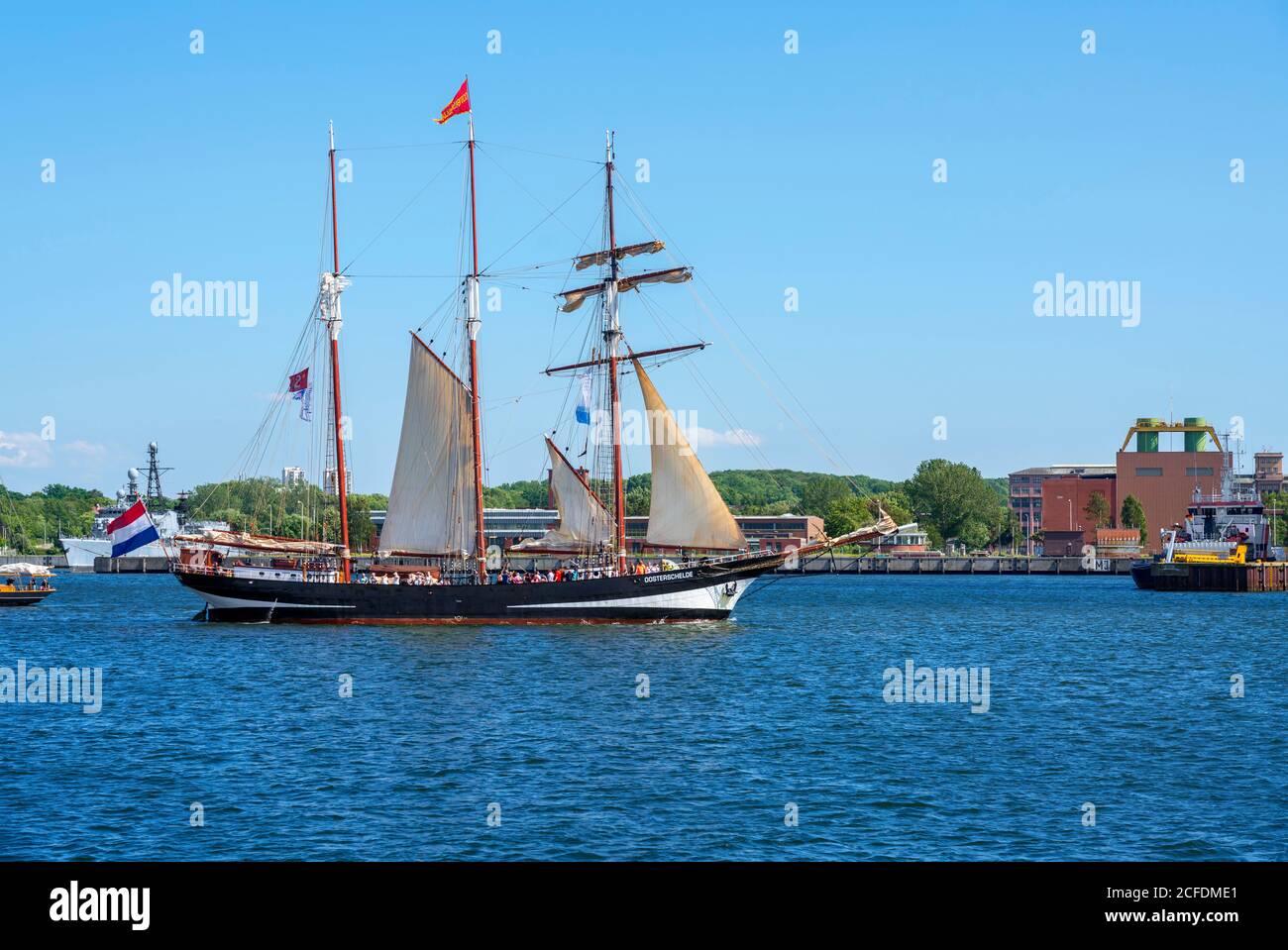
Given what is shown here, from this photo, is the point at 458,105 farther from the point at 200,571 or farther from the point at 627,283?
the point at 200,571

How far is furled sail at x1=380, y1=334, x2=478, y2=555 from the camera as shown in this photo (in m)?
71.9

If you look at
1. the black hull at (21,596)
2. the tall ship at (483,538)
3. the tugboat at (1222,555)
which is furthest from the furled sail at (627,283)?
the tugboat at (1222,555)

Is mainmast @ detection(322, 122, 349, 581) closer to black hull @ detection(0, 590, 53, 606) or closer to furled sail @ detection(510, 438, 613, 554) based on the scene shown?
furled sail @ detection(510, 438, 613, 554)

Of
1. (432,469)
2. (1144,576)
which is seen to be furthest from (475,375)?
(1144,576)

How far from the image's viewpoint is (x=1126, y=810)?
85.3 feet

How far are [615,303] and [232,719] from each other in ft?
142

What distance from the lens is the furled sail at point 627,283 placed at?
74.7m

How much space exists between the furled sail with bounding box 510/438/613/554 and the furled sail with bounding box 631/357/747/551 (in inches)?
168

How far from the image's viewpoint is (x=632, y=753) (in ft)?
106

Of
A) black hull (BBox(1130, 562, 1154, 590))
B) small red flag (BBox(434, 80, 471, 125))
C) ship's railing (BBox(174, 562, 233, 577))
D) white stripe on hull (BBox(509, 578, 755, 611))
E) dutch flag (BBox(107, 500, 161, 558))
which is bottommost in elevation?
black hull (BBox(1130, 562, 1154, 590))

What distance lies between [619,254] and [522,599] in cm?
2042

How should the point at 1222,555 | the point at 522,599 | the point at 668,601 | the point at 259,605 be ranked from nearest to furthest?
the point at 522,599, the point at 668,601, the point at 259,605, the point at 1222,555

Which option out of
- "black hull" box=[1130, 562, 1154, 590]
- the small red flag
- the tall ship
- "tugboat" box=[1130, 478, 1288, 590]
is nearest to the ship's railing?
the tall ship

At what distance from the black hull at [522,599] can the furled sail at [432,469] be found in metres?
2.86
